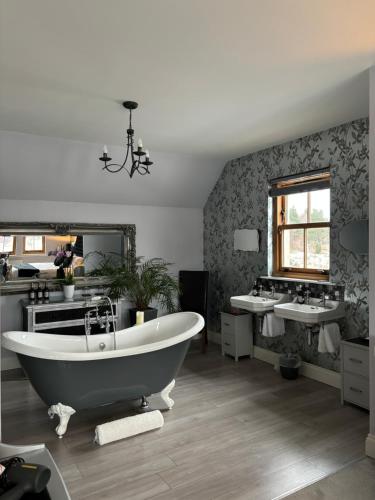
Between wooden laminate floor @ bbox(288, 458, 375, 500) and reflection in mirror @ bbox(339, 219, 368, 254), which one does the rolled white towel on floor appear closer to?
wooden laminate floor @ bbox(288, 458, 375, 500)

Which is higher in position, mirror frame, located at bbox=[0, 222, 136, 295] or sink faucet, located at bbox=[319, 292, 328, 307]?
mirror frame, located at bbox=[0, 222, 136, 295]

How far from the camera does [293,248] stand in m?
4.61

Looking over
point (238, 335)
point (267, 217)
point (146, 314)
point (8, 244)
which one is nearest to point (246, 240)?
point (267, 217)

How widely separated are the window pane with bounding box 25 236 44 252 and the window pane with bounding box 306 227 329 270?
3.21 meters

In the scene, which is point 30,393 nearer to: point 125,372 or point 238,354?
point 125,372

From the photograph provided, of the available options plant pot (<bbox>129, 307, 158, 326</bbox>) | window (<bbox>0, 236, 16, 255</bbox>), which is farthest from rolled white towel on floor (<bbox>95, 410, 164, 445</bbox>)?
window (<bbox>0, 236, 16, 255</bbox>)

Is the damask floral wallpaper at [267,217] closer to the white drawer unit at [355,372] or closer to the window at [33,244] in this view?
the white drawer unit at [355,372]

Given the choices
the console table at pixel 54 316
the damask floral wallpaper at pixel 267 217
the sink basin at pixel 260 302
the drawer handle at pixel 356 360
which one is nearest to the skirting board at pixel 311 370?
the damask floral wallpaper at pixel 267 217

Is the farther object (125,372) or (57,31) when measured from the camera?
(125,372)

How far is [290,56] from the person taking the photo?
7.82 feet

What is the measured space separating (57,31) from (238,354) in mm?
3906

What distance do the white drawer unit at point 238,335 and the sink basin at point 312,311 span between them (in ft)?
2.78

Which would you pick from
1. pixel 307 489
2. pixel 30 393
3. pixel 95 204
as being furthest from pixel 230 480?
pixel 95 204

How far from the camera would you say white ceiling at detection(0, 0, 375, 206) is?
193 cm
